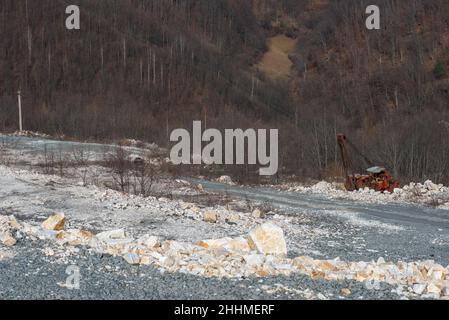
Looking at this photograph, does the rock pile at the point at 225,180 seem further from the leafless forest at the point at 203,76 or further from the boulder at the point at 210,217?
the boulder at the point at 210,217

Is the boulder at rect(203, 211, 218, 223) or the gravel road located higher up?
the boulder at rect(203, 211, 218, 223)

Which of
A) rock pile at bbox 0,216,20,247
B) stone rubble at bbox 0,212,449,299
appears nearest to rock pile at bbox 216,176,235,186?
rock pile at bbox 0,216,20,247

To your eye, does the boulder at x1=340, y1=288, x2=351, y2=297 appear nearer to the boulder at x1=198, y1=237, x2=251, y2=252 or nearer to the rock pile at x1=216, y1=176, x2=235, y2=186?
the boulder at x1=198, y1=237, x2=251, y2=252

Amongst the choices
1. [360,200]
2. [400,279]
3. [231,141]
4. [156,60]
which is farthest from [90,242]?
[156,60]

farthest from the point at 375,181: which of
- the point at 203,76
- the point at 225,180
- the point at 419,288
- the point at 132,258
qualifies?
the point at 203,76

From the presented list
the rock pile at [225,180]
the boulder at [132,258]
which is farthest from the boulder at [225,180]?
the boulder at [132,258]

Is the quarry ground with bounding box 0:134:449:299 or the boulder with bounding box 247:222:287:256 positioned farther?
the boulder with bounding box 247:222:287:256

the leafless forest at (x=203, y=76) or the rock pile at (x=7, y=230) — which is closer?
the rock pile at (x=7, y=230)

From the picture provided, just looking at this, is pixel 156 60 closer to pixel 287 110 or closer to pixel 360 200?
pixel 287 110
